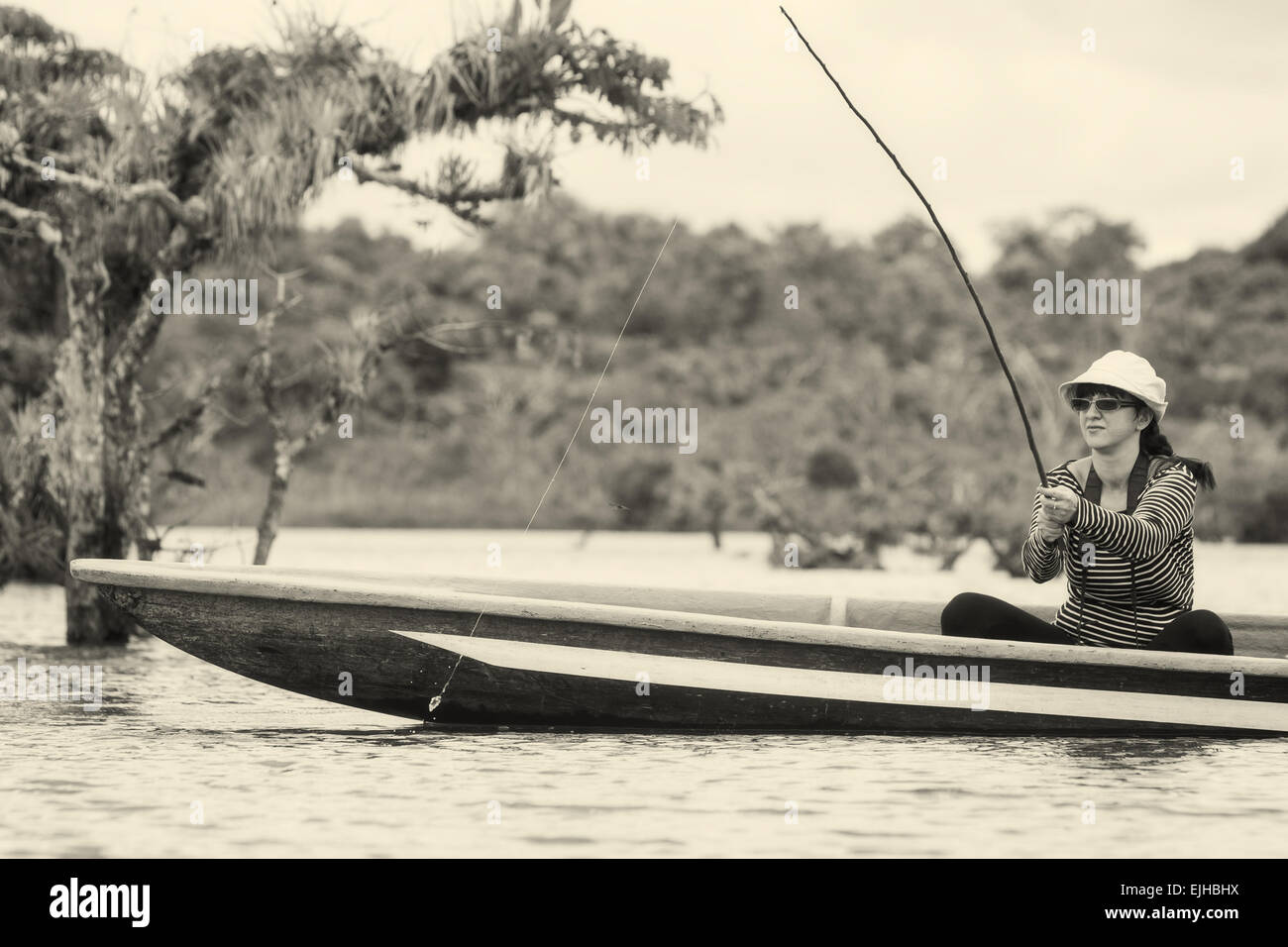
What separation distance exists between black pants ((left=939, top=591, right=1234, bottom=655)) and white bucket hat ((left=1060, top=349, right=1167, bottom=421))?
2.50ft

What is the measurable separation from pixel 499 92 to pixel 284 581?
4.20 metres

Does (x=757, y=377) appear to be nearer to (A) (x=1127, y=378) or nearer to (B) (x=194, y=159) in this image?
(B) (x=194, y=159)

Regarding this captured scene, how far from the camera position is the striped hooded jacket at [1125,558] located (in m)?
5.33

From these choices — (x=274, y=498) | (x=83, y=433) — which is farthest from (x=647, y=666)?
(x=83, y=433)

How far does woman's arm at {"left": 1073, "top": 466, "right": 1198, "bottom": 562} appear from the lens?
5277 millimetres

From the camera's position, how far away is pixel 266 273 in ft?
31.6

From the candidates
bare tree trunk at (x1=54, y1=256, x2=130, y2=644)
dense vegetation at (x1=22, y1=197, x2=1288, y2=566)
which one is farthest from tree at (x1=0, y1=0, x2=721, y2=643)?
dense vegetation at (x1=22, y1=197, x2=1288, y2=566)

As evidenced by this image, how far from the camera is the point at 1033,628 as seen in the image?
5969 millimetres

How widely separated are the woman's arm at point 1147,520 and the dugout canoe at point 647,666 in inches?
20.7

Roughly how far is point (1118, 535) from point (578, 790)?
6.13 ft

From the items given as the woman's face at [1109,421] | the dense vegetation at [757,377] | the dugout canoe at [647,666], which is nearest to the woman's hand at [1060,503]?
the woman's face at [1109,421]

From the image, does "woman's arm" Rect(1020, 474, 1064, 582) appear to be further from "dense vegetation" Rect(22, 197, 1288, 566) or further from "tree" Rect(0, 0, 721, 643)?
"dense vegetation" Rect(22, 197, 1288, 566)
